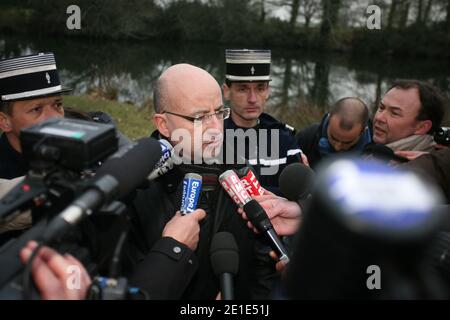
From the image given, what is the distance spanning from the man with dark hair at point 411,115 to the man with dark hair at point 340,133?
58 cm

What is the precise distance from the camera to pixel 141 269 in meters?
1.40

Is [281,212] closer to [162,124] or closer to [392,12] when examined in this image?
[162,124]

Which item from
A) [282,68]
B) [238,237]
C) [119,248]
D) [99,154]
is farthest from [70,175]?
[282,68]

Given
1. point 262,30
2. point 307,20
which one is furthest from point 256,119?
point 262,30

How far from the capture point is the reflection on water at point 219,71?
11859mm

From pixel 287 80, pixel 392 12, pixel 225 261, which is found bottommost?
pixel 287 80

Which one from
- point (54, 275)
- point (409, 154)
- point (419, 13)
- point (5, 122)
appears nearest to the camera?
point (54, 275)

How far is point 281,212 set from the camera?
1763 mm

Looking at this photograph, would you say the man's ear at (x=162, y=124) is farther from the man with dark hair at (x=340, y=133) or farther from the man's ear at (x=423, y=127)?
the man with dark hair at (x=340, y=133)

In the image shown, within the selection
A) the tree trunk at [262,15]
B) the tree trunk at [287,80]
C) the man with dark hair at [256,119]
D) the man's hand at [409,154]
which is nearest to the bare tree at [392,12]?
the tree trunk at [287,80]

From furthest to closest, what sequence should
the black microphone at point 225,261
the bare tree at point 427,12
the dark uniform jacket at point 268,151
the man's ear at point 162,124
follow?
the bare tree at point 427,12
the dark uniform jacket at point 268,151
the man's ear at point 162,124
the black microphone at point 225,261

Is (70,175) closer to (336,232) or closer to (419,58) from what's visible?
(336,232)

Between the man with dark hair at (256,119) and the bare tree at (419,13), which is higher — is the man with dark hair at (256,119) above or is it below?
below

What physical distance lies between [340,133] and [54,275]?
105 inches
